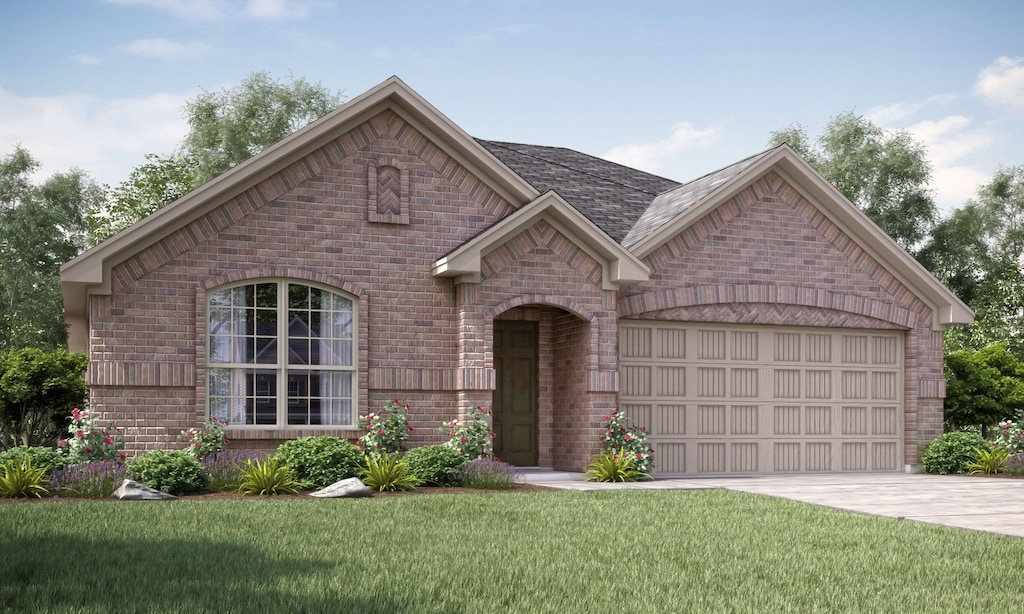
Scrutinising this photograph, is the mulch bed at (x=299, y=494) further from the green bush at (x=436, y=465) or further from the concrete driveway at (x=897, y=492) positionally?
the concrete driveway at (x=897, y=492)

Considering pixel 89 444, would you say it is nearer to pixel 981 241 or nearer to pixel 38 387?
pixel 38 387

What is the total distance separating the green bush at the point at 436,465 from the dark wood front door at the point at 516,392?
3328mm

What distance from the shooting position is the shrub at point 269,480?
43.5 ft

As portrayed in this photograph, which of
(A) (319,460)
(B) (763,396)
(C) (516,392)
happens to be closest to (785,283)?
(B) (763,396)

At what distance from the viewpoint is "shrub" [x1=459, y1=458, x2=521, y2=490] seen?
566 inches

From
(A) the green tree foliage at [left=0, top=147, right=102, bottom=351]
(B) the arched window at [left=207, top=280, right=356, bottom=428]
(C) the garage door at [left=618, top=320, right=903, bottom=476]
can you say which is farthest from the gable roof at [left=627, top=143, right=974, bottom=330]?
(A) the green tree foliage at [left=0, top=147, right=102, bottom=351]

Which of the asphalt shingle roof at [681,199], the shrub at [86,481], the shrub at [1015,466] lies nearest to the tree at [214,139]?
the asphalt shingle roof at [681,199]

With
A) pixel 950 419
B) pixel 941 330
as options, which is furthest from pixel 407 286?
pixel 950 419

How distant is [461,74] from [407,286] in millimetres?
8729

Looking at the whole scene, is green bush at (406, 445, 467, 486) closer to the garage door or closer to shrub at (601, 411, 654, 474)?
shrub at (601, 411, 654, 474)

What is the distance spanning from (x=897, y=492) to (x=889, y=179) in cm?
2701

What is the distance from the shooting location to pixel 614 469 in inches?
626

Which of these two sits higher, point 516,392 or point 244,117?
point 244,117

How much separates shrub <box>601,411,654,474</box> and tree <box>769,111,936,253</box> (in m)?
24.9
